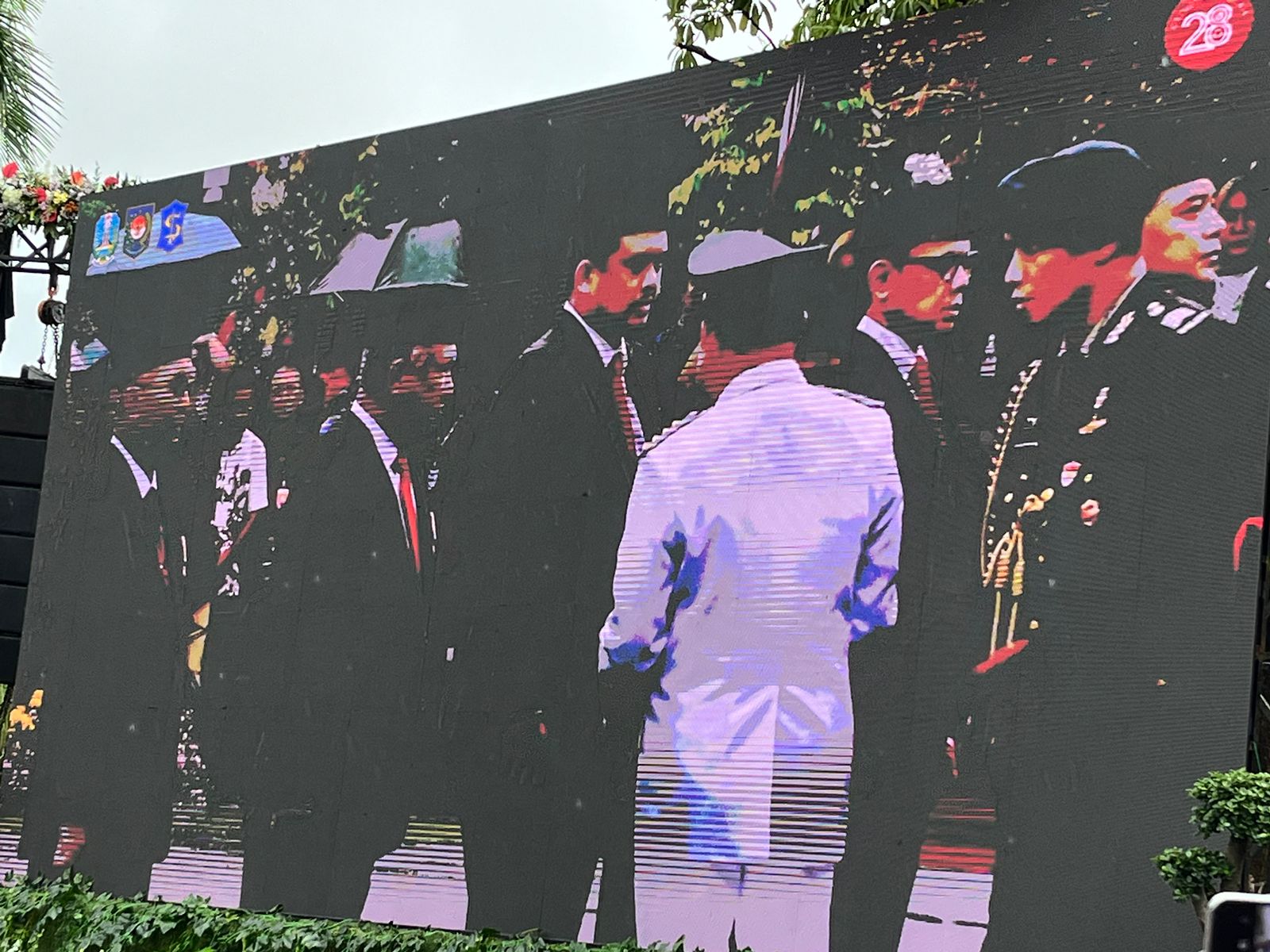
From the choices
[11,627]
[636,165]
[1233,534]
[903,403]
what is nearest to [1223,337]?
Answer: [1233,534]

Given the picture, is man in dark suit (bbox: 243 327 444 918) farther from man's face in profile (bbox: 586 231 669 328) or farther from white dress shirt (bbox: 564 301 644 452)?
man's face in profile (bbox: 586 231 669 328)

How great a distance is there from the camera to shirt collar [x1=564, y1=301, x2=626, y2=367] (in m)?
6.29

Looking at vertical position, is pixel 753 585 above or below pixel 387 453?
below

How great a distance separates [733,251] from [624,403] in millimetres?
708

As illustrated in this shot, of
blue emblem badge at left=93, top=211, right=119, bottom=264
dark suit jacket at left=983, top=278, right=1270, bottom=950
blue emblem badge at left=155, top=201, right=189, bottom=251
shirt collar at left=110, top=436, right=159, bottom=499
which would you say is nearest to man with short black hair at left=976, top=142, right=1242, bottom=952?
dark suit jacket at left=983, top=278, right=1270, bottom=950

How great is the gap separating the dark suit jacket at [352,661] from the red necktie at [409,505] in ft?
0.08

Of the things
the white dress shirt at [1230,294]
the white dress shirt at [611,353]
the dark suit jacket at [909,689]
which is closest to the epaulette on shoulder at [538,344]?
the white dress shirt at [611,353]

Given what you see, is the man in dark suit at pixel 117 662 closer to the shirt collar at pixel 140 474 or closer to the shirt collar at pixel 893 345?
the shirt collar at pixel 140 474

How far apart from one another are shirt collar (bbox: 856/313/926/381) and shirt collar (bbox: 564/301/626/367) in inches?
38.8

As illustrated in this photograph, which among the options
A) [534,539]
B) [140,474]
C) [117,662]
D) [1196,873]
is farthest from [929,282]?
[117,662]

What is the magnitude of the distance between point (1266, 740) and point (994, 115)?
224cm

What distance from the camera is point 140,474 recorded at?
7.67 meters

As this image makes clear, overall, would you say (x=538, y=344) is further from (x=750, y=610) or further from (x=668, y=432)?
(x=750, y=610)

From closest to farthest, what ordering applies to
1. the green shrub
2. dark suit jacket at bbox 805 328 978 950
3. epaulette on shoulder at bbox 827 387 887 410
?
the green shrub → dark suit jacket at bbox 805 328 978 950 → epaulette on shoulder at bbox 827 387 887 410
